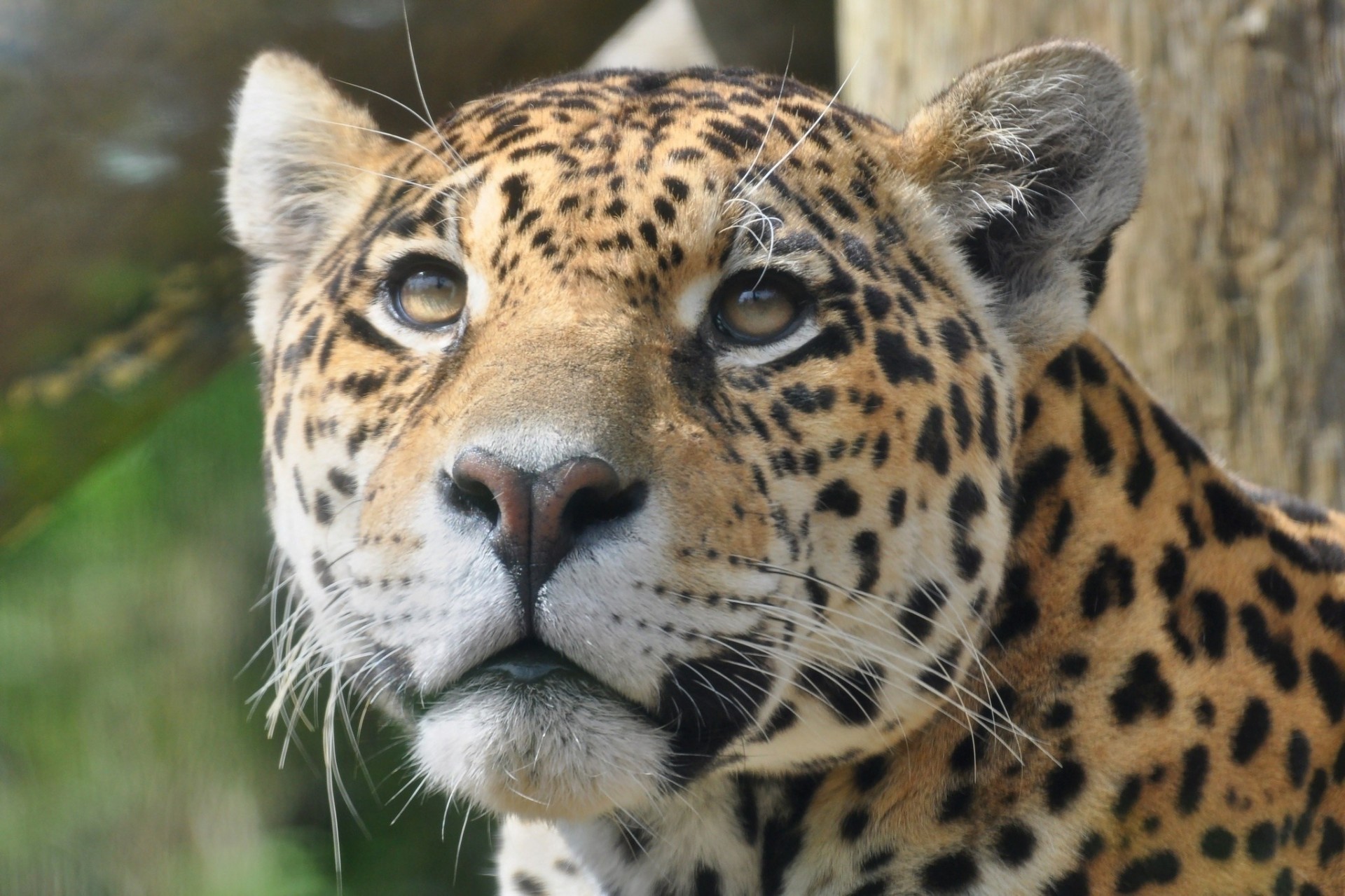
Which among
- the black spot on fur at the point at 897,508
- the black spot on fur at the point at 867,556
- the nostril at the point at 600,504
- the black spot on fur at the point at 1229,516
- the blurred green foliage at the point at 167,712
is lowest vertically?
the blurred green foliage at the point at 167,712

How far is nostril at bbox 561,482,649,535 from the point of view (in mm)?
2416

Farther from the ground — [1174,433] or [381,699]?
[1174,433]

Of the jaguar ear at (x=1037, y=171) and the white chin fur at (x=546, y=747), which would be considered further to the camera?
the jaguar ear at (x=1037, y=171)

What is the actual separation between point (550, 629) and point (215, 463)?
5.68m

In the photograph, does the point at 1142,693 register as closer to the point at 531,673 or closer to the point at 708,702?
the point at 708,702

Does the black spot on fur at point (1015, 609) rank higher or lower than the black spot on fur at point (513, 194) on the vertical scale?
lower

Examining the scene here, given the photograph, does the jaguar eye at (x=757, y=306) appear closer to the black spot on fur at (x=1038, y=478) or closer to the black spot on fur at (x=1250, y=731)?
the black spot on fur at (x=1038, y=478)

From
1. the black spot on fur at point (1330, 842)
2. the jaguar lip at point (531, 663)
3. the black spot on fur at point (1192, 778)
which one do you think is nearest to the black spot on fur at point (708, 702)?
the jaguar lip at point (531, 663)

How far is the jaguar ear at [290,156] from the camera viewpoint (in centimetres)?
365

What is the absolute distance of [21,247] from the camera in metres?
5.09

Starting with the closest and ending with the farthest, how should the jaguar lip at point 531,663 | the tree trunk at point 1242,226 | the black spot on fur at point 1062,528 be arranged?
the jaguar lip at point 531,663
the black spot on fur at point 1062,528
the tree trunk at point 1242,226

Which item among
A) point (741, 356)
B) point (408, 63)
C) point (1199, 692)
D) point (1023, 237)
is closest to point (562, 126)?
point (741, 356)

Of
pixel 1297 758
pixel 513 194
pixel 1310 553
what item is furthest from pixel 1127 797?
pixel 513 194

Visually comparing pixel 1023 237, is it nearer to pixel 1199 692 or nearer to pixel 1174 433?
pixel 1174 433
